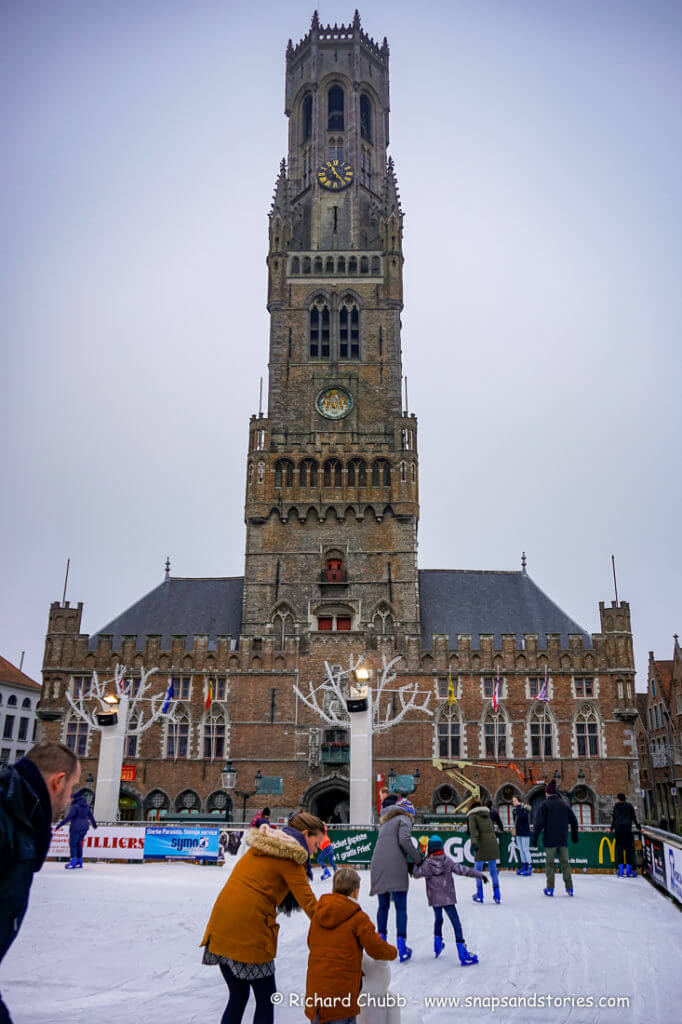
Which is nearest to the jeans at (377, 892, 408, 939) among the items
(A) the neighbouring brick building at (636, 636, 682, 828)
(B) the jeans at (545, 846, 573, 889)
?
(B) the jeans at (545, 846, 573, 889)

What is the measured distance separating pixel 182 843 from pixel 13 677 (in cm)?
4265

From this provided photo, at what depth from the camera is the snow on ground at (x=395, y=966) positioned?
7.81 metres

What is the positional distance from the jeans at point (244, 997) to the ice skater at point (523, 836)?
12.2 m

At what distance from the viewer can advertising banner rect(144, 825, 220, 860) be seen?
20953 mm

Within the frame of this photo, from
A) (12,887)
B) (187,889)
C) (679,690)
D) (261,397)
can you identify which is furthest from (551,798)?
(679,690)

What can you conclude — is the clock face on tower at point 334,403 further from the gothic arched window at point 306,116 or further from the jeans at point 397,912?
the jeans at point 397,912

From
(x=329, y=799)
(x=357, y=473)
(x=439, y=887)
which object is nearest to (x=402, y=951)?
(x=439, y=887)

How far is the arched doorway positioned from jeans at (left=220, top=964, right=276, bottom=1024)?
34.3m

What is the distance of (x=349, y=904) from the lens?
234 inches

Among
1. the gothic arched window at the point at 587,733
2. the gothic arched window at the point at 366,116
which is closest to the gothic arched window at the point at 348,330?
the gothic arched window at the point at 366,116

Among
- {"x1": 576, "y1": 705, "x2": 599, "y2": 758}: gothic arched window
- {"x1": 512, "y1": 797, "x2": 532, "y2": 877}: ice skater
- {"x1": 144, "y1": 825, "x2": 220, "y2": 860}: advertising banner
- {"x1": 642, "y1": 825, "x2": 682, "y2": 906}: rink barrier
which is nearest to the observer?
{"x1": 642, "y1": 825, "x2": 682, "y2": 906}: rink barrier

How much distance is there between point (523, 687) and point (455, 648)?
3.98 m

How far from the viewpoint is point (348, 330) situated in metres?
50.5

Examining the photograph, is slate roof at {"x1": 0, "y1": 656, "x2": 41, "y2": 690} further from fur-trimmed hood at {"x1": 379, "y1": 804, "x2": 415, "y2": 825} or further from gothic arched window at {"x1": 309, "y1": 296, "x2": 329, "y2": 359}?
fur-trimmed hood at {"x1": 379, "y1": 804, "x2": 415, "y2": 825}
